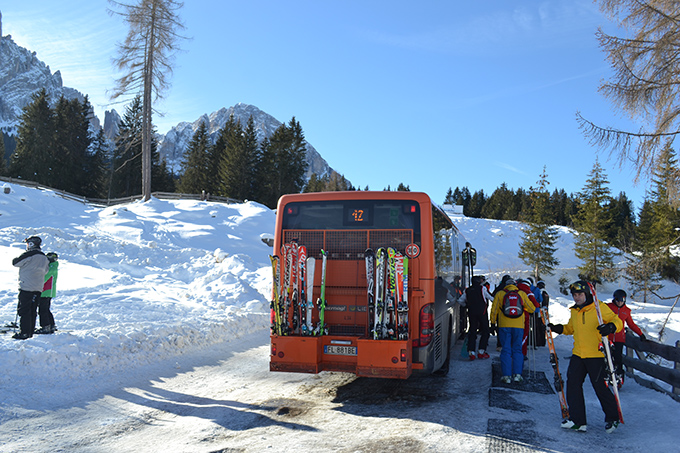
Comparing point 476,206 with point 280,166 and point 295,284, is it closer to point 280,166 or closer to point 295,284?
point 280,166

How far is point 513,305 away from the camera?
7895 mm

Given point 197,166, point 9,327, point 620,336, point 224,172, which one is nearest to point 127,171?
point 197,166

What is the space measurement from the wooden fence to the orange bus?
332 centimetres

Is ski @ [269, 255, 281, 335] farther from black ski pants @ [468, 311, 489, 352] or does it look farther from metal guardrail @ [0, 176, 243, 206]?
metal guardrail @ [0, 176, 243, 206]

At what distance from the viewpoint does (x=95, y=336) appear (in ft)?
27.6

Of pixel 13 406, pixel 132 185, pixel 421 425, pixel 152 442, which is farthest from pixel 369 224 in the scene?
pixel 132 185

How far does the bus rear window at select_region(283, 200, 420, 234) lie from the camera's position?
6.85 meters

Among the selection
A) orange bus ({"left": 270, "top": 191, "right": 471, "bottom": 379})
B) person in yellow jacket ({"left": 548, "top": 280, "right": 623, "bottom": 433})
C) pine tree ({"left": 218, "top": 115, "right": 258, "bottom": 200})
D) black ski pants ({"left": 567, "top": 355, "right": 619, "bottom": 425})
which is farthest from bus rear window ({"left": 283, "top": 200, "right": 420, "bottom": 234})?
pine tree ({"left": 218, "top": 115, "right": 258, "bottom": 200})

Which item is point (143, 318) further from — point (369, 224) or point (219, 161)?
point (219, 161)

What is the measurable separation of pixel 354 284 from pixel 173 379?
3624mm

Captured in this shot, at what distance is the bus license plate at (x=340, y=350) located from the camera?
6.57m

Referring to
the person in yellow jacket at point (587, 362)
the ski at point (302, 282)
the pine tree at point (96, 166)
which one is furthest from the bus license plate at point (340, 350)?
the pine tree at point (96, 166)

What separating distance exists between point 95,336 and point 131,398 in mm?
2590

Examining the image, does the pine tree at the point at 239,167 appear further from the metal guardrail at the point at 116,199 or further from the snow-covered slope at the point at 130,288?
the snow-covered slope at the point at 130,288
